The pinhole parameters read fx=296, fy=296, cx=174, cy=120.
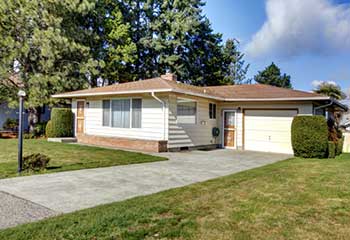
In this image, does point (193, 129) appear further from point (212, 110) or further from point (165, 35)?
point (165, 35)

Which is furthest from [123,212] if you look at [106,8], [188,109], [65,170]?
[106,8]

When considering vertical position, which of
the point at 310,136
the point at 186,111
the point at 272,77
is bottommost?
the point at 310,136

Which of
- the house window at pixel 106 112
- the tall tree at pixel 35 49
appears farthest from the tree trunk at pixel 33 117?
the house window at pixel 106 112

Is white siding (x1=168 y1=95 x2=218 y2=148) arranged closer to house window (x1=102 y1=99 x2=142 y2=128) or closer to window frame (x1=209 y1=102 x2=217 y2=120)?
window frame (x1=209 y1=102 x2=217 y2=120)

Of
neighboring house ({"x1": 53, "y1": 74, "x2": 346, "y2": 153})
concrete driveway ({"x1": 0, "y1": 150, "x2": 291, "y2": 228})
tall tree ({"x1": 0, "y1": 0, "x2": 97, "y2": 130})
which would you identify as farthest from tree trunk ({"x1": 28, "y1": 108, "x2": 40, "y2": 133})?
concrete driveway ({"x1": 0, "y1": 150, "x2": 291, "y2": 228})

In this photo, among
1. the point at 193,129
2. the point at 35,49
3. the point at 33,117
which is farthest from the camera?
the point at 33,117

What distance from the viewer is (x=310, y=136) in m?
11.6

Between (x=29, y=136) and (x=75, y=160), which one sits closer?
(x=75, y=160)

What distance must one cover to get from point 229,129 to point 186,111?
2.98m

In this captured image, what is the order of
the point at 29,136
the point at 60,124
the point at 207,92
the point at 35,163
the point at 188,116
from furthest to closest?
the point at 29,136 → the point at 60,124 → the point at 207,92 → the point at 188,116 → the point at 35,163

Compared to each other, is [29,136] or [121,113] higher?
[121,113]

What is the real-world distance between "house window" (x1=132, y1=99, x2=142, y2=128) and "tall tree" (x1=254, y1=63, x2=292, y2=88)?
30227 mm

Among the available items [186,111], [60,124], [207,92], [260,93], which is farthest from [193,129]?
[60,124]

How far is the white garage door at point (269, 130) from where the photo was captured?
531 inches
